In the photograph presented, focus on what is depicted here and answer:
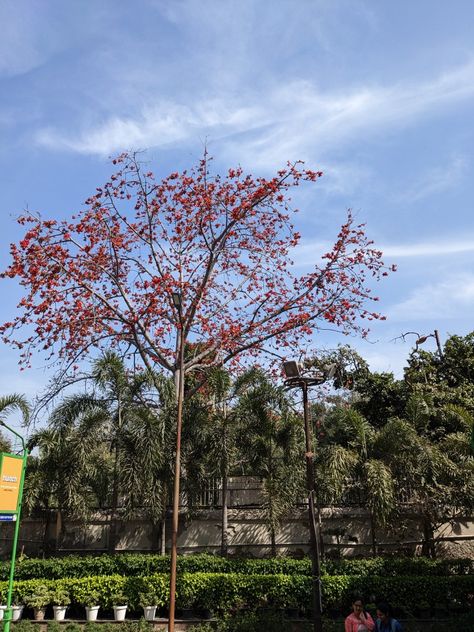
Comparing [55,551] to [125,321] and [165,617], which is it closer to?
[165,617]

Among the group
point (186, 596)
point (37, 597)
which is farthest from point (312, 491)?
point (37, 597)

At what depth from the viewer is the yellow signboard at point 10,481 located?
9953 mm

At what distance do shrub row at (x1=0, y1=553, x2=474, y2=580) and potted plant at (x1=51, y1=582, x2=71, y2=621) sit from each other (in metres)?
0.60

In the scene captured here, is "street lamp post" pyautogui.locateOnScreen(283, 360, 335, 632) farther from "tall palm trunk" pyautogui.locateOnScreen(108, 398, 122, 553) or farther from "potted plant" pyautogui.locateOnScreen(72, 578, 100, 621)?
"tall palm trunk" pyautogui.locateOnScreen(108, 398, 122, 553)

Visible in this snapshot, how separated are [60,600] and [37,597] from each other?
0.50m

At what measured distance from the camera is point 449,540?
14008 mm

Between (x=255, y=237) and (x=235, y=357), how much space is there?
3.38 metres

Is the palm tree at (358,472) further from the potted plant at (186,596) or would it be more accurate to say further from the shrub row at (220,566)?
the potted plant at (186,596)

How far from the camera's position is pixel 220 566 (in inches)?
482

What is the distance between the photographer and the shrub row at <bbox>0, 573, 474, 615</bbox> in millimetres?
11094

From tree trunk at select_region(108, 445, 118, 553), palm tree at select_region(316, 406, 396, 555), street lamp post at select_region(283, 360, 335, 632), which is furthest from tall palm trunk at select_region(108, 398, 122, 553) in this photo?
street lamp post at select_region(283, 360, 335, 632)

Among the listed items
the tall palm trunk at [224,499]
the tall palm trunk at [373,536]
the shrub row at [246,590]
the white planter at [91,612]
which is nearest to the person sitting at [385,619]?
the shrub row at [246,590]

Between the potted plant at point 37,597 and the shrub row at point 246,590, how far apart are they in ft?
0.07

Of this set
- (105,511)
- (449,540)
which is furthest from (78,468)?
(449,540)
